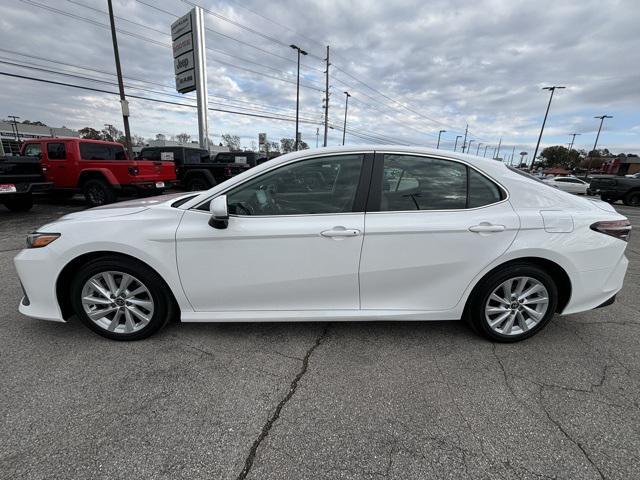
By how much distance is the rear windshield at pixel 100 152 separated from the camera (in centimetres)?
938

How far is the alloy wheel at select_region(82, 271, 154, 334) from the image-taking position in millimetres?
2625

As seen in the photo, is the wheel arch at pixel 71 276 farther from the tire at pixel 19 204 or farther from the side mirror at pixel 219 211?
the tire at pixel 19 204

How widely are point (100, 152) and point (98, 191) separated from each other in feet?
4.48

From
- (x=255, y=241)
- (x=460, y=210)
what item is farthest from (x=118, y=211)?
(x=460, y=210)

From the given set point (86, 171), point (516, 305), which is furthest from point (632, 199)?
point (86, 171)

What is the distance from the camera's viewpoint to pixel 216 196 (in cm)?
255

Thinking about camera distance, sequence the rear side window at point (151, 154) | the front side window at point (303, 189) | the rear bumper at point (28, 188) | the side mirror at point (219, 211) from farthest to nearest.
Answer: the rear side window at point (151, 154) → the rear bumper at point (28, 188) → the front side window at point (303, 189) → the side mirror at point (219, 211)

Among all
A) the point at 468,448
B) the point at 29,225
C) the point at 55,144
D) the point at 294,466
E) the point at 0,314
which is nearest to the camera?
the point at 294,466

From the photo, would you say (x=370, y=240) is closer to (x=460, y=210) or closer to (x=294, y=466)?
(x=460, y=210)

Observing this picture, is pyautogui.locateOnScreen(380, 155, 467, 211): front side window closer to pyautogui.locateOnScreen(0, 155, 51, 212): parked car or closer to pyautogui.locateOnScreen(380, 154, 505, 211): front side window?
pyautogui.locateOnScreen(380, 154, 505, 211): front side window

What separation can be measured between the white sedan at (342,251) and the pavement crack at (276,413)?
285 millimetres

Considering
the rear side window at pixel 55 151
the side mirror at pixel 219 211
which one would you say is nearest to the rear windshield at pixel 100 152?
the rear side window at pixel 55 151

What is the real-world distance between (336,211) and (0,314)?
3360 millimetres

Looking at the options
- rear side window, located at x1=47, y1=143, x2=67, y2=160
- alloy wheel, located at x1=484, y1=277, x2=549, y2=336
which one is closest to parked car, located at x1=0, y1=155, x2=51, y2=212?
rear side window, located at x1=47, y1=143, x2=67, y2=160
